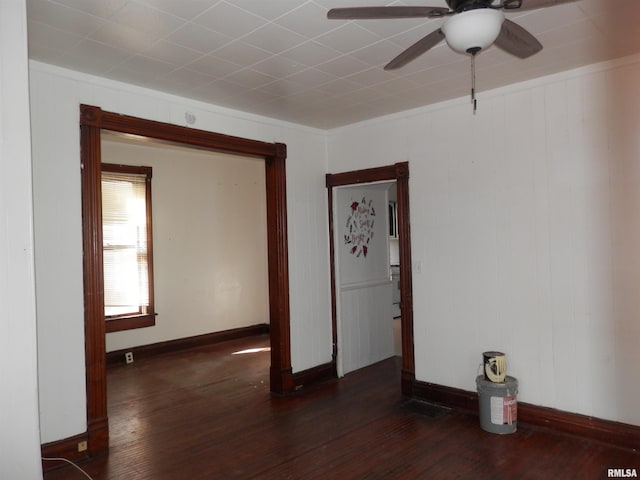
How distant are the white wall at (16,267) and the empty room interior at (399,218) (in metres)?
0.97

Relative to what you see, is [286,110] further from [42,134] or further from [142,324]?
[142,324]

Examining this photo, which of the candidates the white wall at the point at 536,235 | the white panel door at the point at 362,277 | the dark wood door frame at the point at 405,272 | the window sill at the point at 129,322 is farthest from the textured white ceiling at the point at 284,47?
the window sill at the point at 129,322

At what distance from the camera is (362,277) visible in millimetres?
5148

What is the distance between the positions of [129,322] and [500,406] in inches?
179

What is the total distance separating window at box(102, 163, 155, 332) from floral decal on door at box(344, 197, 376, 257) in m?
2.81

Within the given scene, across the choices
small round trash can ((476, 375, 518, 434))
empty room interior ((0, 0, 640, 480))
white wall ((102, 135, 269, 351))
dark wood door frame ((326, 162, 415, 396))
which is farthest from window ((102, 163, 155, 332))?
small round trash can ((476, 375, 518, 434))

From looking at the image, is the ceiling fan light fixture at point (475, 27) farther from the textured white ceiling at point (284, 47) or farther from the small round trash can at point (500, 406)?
the small round trash can at point (500, 406)

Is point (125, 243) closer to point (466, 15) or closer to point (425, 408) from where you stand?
point (425, 408)

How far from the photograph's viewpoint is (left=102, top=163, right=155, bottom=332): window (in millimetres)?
5574

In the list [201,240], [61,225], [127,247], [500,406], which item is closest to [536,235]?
[500,406]

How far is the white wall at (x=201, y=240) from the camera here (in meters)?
6.04

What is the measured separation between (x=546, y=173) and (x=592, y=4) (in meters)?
1.33

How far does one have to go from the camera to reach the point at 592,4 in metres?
2.34

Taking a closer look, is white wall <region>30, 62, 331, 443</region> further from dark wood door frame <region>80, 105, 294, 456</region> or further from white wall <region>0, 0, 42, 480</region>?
white wall <region>0, 0, 42, 480</region>
